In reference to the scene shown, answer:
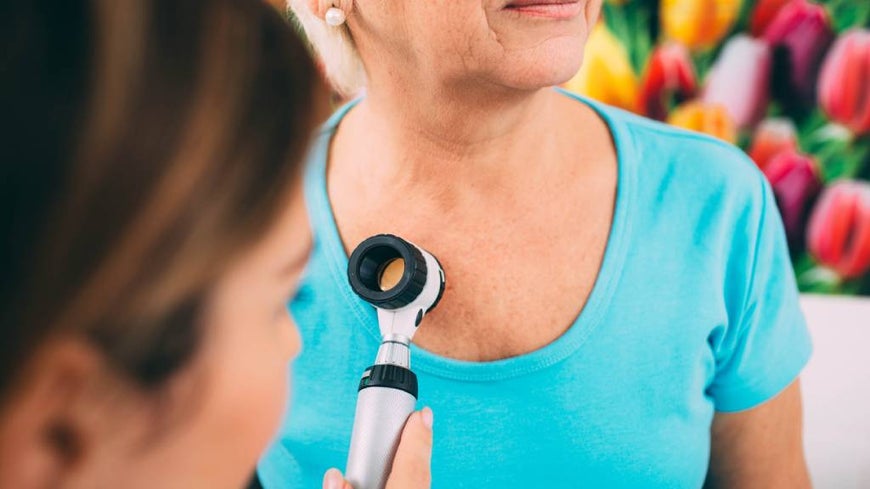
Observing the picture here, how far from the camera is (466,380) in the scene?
0.78 m

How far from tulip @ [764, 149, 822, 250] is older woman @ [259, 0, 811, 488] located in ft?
1.59

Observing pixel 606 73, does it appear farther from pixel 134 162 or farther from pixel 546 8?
pixel 134 162

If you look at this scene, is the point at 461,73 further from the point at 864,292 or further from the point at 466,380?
the point at 864,292

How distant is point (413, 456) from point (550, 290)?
0.87 ft

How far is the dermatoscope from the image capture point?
0.64m

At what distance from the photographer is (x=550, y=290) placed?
2.67 ft

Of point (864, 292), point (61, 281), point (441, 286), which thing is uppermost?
point (61, 281)

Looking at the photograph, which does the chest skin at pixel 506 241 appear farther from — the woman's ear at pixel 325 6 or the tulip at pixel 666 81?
the tulip at pixel 666 81

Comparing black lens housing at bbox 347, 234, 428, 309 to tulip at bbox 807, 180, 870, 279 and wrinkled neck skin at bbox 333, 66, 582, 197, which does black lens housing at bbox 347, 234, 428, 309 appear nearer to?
wrinkled neck skin at bbox 333, 66, 582, 197

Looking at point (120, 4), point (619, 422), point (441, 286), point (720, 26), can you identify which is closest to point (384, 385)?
point (441, 286)

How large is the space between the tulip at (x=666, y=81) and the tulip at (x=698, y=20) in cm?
2

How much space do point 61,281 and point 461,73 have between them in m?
0.45

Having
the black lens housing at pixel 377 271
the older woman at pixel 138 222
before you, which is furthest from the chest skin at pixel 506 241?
the older woman at pixel 138 222

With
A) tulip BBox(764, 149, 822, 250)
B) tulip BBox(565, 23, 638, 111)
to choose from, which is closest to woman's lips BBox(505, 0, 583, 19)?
tulip BBox(565, 23, 638, 111)
